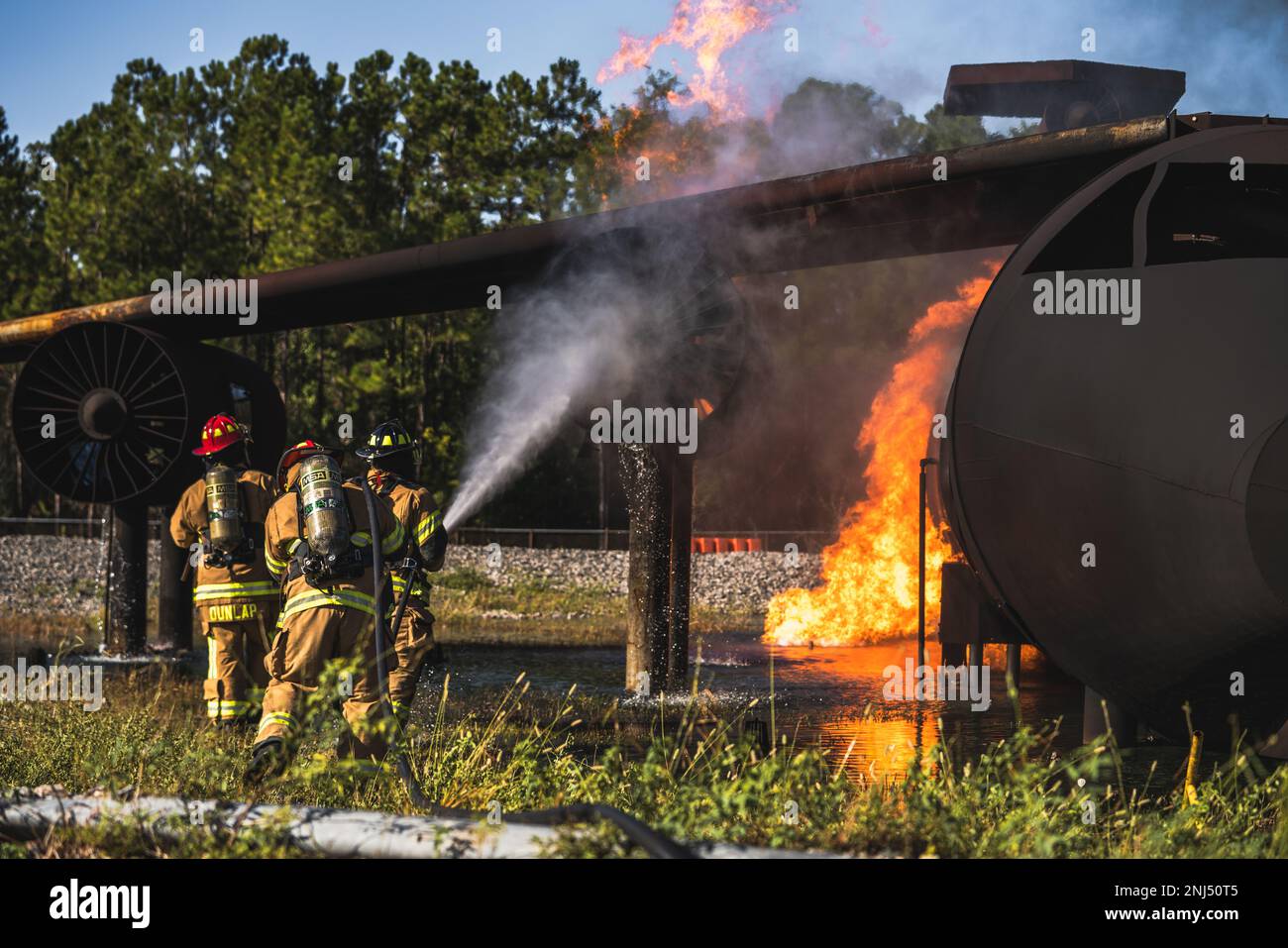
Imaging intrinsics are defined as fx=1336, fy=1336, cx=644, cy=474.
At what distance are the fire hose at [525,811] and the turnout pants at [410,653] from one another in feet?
5.50

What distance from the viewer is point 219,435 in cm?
1027

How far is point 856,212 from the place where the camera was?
1074 cm

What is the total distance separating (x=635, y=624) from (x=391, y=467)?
13.4 feet

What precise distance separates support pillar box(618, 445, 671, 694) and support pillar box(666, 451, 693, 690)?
2.8 inches

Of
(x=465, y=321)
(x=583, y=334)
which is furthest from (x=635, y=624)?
(x=465, y=321)

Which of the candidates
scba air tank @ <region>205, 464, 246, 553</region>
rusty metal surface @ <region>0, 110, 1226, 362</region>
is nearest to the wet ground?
scba air tank @ <region>205, 464, 246, 553</region>

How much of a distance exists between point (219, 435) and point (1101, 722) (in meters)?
6.66

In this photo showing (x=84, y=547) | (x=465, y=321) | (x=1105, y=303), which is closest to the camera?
(x=1105, y=303)

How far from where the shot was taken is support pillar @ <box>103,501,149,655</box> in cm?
1638

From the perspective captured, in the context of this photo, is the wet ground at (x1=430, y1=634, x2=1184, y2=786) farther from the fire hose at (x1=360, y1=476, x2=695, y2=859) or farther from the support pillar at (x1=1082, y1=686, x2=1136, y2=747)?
the fire hose at (x1=360, y1=476, x2=695, y2=859)

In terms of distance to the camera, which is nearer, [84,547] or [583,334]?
[583,334]

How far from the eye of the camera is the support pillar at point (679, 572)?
13.1m

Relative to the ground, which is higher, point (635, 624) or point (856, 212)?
point (856, 212)
